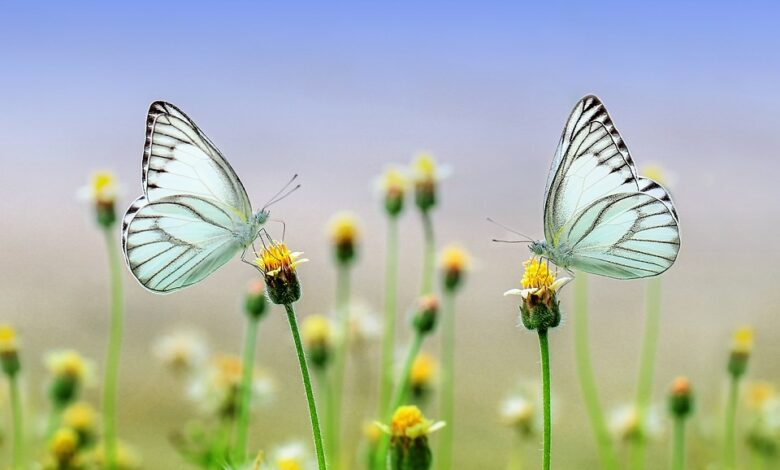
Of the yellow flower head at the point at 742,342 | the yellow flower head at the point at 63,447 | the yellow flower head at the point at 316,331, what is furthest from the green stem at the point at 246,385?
the yellow flower head at the point at 742,342

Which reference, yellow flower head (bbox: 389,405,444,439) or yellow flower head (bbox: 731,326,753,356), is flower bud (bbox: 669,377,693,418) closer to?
yellow flower head (bbox: 731,326,753,356)

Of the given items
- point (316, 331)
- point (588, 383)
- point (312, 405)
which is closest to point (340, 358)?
point (316, 331)

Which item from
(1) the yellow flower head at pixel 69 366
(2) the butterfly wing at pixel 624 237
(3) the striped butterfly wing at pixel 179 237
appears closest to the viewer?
(2) the butterfly wing at pixel 624 237

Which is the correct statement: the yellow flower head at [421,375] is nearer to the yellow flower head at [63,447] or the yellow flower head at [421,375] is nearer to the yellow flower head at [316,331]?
the yellow flower head at [316,331]

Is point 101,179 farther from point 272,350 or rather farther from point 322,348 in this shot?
point 272,350

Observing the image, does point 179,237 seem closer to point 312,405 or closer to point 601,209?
point 312,405

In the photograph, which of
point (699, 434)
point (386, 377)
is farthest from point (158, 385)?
point (699, 434)

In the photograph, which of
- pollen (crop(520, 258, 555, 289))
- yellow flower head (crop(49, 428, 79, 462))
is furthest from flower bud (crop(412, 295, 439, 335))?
yellow flower head (crop(49, 428, 79, 462))
